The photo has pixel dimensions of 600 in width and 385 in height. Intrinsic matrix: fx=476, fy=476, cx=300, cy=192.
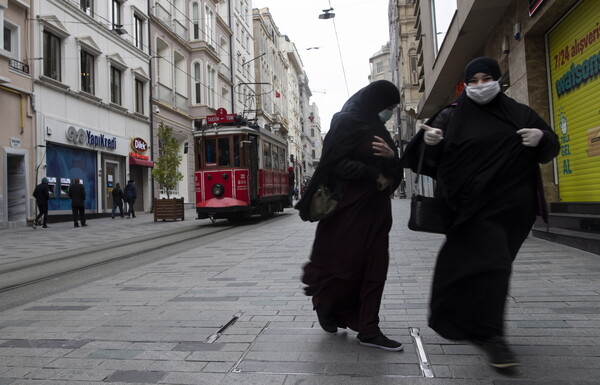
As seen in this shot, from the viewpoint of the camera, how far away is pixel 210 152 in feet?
47.3

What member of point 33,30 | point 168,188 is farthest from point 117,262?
point 33,30

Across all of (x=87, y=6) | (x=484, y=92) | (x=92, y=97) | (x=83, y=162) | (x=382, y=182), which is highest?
(x=87, y=6)

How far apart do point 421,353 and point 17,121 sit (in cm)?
1667

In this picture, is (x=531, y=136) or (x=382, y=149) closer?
(x=531, y=136)

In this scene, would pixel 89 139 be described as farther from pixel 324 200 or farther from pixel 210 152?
pixel 324 200

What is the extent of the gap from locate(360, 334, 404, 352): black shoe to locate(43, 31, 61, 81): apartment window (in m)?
18.1

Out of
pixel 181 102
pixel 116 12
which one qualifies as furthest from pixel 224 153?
pixel 181 102

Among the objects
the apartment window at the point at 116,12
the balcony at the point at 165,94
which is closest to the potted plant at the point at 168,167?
the apartment window at the point at 116,12

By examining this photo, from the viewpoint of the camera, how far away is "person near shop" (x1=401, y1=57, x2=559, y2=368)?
2609 mm

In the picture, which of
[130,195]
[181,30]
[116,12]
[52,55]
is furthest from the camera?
[181,30]

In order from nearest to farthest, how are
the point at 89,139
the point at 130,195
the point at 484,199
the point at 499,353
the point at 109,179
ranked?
the point at 499,353
the point at 484,199
the point at 89,139
the point at 130,195
the point at 109,179

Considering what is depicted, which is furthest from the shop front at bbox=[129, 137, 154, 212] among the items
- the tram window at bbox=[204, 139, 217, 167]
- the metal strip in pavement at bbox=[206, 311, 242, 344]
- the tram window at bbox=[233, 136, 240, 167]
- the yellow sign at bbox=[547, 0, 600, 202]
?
the metal strip in pavement at bbox=[206, 311, 242, 344]

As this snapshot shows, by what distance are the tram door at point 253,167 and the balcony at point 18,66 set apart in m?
8.21

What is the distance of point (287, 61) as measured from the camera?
67312 mm
